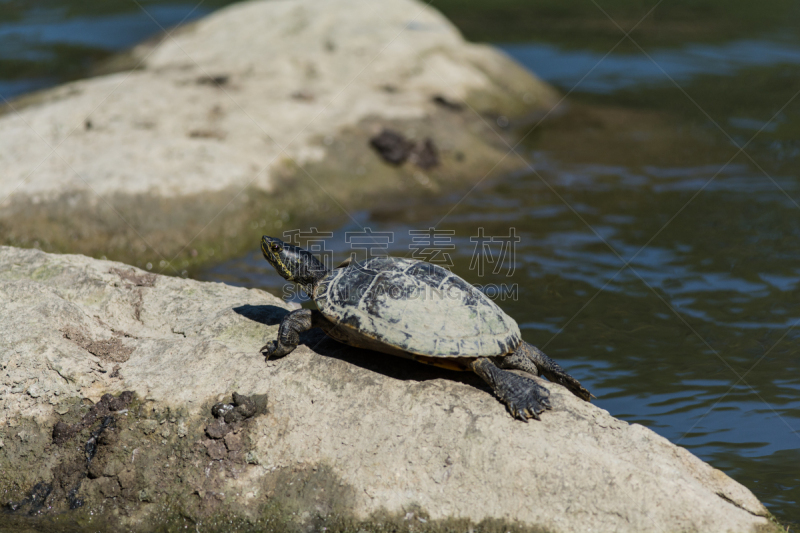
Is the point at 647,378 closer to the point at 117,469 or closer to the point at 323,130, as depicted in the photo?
the point at 117,469

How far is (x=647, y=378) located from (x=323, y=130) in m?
5.48

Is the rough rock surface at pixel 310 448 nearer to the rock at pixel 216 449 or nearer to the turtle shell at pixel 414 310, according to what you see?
the rock at pixel 216 449

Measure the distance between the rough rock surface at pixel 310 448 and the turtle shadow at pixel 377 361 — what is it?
0.01 meters

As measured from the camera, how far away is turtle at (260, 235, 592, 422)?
3805mm

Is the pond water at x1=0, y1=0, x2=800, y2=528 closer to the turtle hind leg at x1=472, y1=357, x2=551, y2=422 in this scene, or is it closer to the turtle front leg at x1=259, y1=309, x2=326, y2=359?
the turtle hind leg at x1=472, y1=357, x2=551, y2=422

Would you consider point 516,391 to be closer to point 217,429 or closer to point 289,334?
point 289,334

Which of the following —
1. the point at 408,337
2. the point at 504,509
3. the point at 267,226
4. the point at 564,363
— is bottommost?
the point at 267,226

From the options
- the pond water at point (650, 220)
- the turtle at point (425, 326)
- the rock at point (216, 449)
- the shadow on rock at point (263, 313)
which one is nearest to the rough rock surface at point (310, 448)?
the rock at point (216, 449)

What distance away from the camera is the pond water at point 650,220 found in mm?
5109

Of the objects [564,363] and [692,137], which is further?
[692,137]

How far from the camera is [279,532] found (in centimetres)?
357

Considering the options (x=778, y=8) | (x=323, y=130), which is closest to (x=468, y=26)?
(x=778, y=8)

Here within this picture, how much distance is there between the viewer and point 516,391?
3.73 m

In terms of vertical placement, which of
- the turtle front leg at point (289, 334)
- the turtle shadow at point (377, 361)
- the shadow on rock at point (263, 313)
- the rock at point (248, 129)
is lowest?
the rock at point (248, 129)
